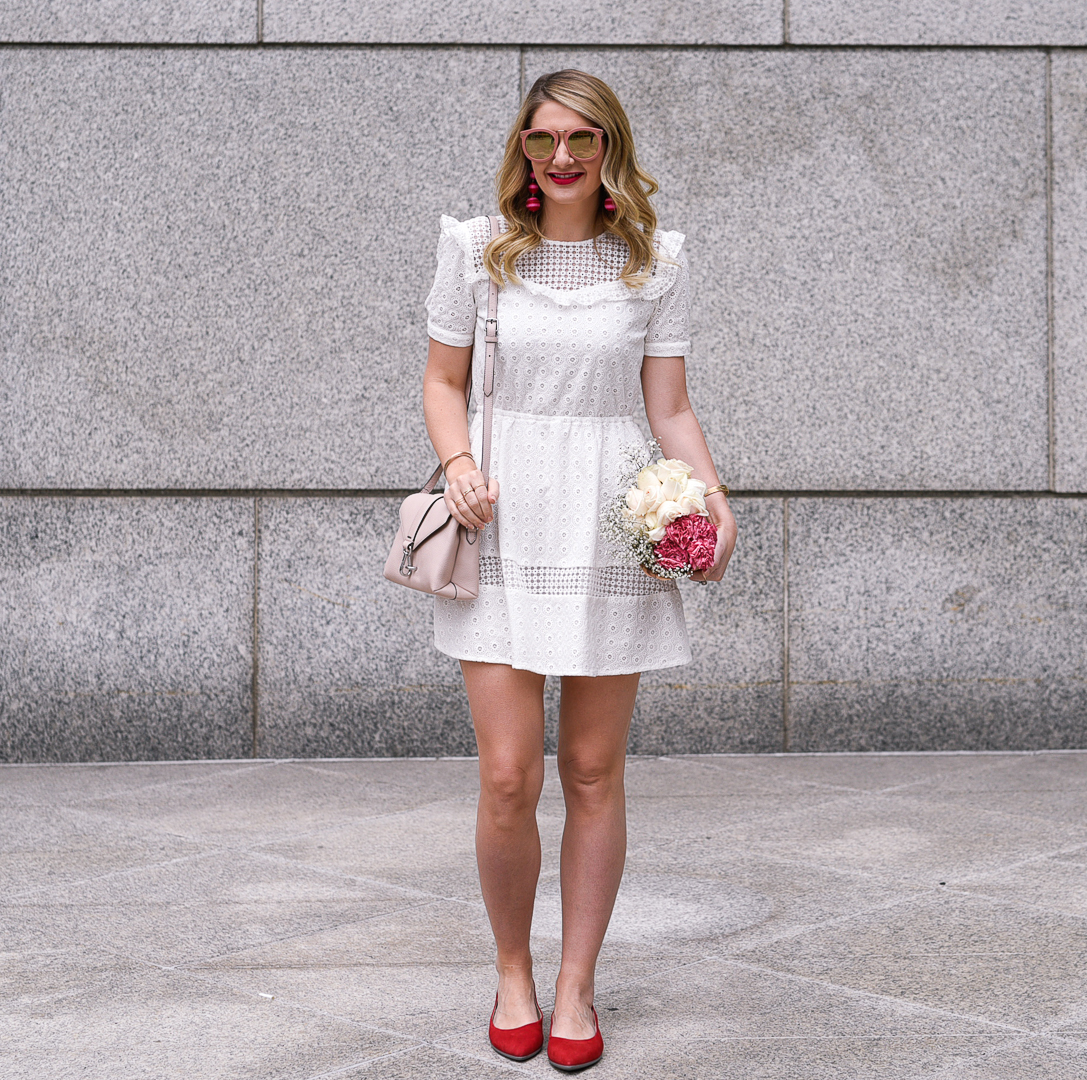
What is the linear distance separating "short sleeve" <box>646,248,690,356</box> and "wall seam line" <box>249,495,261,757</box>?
327 cm

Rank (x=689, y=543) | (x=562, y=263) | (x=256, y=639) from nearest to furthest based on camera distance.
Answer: (x=689, y=543), (x=562, y=263), (x=256, y=639)

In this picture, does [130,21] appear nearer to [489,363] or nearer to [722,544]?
[489,363]

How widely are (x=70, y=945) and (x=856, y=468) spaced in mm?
3865

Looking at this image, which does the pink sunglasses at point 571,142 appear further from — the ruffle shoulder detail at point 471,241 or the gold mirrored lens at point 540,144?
the ruffle shoulder detail at point 471,241

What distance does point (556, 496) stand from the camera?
3.03 meters

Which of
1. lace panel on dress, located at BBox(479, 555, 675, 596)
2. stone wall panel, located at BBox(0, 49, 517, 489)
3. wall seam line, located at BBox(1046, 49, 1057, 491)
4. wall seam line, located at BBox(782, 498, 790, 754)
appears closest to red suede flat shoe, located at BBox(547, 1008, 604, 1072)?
lace panel on dress, located at BBox(479, 555, 675, 596)

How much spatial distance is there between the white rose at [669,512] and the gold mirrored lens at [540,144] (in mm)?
778

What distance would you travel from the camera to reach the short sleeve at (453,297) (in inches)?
121

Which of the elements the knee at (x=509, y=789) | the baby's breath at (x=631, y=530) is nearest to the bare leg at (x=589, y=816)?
the knee at (x=509, y=789)

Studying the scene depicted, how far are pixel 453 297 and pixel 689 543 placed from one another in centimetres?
75

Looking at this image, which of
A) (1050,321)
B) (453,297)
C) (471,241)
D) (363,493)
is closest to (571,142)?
(471,241)

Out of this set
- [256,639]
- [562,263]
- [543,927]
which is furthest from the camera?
[256,639]

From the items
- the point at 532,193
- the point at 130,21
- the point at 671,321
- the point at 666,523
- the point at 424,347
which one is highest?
the point at 130,21

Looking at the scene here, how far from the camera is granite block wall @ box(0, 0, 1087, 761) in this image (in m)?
6.04
